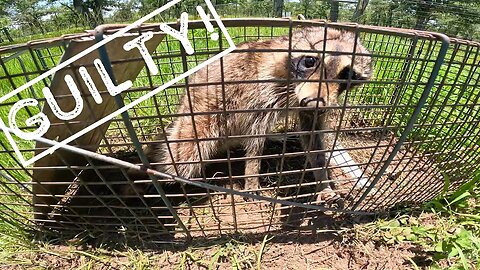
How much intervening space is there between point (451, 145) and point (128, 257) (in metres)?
1.64

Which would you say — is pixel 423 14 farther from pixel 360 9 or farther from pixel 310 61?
pixel 310 61

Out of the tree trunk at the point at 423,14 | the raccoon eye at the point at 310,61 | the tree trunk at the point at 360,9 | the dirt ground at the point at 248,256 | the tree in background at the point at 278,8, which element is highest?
the raccoon eye at the point at 310,61

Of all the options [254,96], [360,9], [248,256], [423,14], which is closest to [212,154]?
[254,96]

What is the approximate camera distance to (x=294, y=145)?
2734mm

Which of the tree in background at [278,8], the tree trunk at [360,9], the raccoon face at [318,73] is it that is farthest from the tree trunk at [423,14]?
the raccoon face at [318,73]

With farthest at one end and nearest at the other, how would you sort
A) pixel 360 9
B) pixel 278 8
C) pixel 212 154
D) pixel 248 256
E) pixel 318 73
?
pixel 278 8
pixel 360 9
pixel 212 154
pixel 318 73
pixel 248 256

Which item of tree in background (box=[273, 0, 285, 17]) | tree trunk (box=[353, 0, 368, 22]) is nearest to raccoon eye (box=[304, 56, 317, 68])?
tree trunk (box=[353, 0, 368, 22])

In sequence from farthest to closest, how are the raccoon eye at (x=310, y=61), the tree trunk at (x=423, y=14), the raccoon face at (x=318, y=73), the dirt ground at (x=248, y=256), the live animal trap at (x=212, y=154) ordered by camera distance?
the tree trunk at (x=423, y=14) < the raccoon eye at (x=310, y=61) < the raccoon face at (x=318, y=73) < the dirt ground at (x=248, y=256) < the live animal trap at (x=212, y=154)

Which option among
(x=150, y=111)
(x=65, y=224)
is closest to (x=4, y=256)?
(x=65, y=224)

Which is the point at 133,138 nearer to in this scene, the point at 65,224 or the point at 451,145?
the point at 65,224

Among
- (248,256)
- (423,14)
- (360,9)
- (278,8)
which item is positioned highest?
(360,9)

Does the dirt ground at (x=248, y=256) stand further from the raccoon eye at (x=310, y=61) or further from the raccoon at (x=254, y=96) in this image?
the raccoon eye at (x=310, y=61)

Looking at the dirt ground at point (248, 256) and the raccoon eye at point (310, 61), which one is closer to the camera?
the dirt ground at point (248, 256)

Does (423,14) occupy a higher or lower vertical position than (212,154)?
higher
